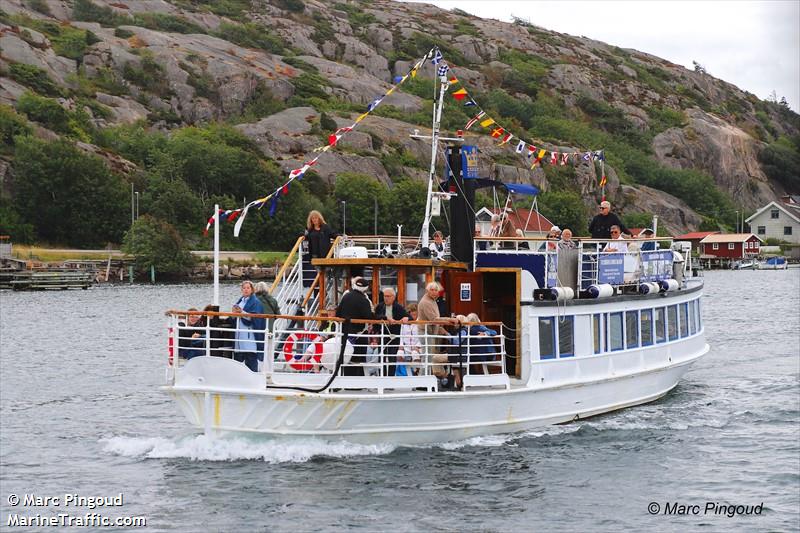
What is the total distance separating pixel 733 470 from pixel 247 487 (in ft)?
31.6

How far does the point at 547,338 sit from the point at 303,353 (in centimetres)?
543

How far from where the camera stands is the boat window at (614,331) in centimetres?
2297

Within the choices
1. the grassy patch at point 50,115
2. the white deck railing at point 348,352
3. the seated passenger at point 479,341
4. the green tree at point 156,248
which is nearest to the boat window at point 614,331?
the seated passenger at point 479,341

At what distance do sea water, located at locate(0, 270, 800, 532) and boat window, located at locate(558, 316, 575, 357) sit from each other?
5.44 ft

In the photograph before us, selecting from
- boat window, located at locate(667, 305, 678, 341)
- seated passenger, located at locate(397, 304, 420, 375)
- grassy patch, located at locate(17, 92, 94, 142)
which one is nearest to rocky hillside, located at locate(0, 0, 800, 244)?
grassy patch, located at locate(17, 92, 94, 142)

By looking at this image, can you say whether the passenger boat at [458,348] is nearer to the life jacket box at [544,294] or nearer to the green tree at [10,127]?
the life jacket box at [544,294]

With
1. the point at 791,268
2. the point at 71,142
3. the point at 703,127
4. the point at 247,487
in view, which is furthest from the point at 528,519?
the point at 703,127

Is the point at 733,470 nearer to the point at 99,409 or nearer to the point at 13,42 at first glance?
the point at 99,409

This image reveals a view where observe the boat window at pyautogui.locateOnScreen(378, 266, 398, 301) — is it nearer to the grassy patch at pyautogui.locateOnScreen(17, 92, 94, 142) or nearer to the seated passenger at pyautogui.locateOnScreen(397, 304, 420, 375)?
the seated passenger at pyautogui.locateOnScreen(397, 304, 420, 375)

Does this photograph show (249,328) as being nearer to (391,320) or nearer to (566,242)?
(391,320)

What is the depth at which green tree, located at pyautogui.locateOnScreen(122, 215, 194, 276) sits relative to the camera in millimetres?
90375

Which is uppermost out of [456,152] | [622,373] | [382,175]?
[382,175]

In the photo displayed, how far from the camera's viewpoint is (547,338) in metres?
21.2

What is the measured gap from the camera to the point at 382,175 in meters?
117
